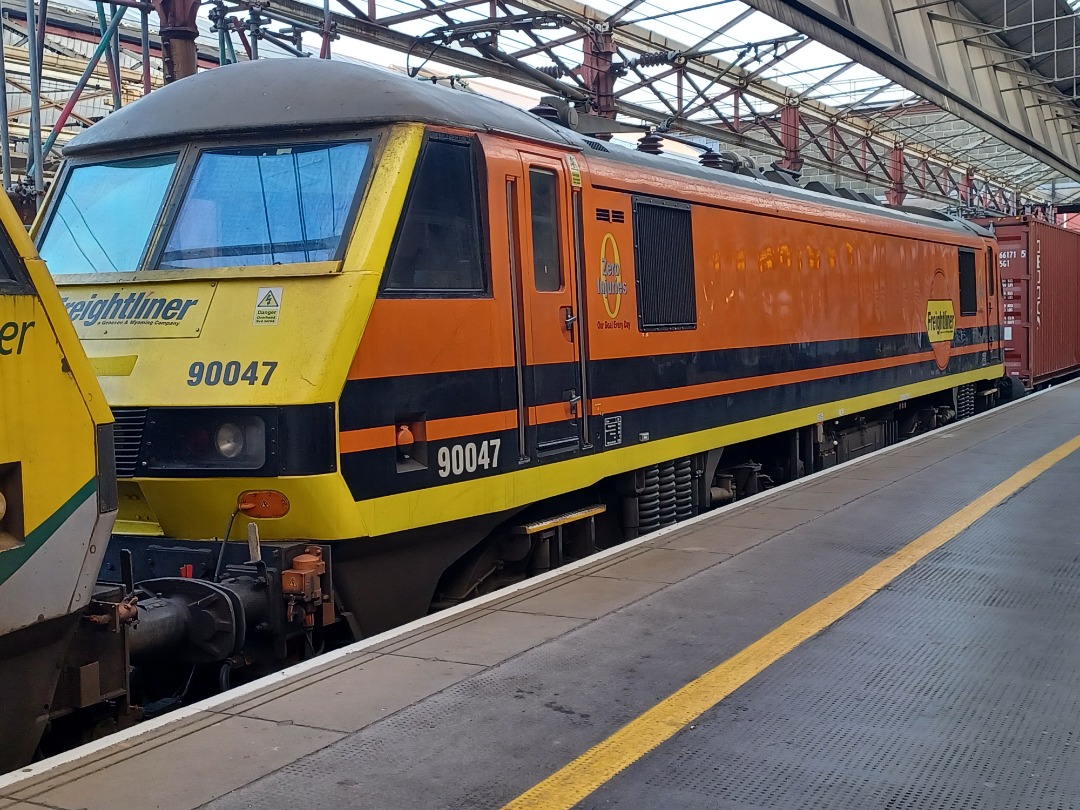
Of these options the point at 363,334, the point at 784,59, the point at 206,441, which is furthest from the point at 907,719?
the point at 784,59

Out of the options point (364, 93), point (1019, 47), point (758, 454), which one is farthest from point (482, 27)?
point (1019, 47)

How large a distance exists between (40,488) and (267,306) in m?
1.97

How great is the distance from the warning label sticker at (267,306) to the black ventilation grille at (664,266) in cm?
311

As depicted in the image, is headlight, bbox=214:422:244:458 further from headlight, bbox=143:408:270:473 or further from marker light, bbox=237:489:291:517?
marker light, bbox=237:489:291:517

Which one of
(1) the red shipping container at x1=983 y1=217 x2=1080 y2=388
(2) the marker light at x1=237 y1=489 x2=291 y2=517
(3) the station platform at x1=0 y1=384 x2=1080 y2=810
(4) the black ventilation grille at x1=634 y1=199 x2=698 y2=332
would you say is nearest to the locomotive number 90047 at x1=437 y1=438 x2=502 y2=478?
(3) the station platform at x1=0 y1=384 x2=1080 y2=810

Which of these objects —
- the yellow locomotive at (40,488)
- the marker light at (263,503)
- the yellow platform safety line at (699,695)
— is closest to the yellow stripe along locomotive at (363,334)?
the marker light at (263,503)

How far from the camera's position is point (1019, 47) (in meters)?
21.4

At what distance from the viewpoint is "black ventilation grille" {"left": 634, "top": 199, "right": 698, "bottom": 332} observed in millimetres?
8070

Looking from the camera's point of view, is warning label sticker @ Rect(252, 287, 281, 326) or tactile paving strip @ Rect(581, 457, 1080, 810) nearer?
tactile paving strip @ Rect(581, 457, 1080, 810)

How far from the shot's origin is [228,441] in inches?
212

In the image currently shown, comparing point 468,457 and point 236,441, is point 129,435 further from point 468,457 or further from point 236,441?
point 468,457

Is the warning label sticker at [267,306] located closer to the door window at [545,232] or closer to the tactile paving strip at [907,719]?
the door window at [545,232]

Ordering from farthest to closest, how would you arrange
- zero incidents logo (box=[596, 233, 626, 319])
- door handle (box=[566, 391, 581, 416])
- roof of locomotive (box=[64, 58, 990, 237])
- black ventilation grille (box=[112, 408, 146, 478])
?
zero incidents logo (box=[596, 233, 626, 319]) → door handle (box=[566, 391, 581, 416]) → roof of locomotive (box=[64, 58, 990, 237]) → black ventilation grille (box=[112, 408, 146, 478])

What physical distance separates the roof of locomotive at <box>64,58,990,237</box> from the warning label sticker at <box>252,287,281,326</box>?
100 centimetres
